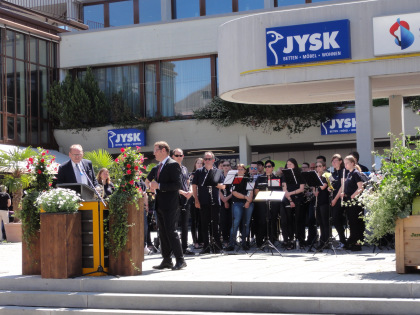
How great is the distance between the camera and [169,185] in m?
10.6

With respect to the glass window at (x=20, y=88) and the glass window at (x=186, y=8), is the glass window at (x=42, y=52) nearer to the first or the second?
the glass window at (x=20, y=88)

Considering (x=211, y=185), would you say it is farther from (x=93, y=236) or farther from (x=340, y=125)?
(x=340, y=125)

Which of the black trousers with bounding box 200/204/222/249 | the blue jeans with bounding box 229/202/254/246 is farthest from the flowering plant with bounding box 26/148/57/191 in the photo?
the blue jeans with bounding box 229/202/254/246

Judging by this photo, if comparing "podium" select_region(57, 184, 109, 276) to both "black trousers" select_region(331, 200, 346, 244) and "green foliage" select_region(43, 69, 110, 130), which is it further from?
"green foliage" select_region(43, 69, 110, 130)

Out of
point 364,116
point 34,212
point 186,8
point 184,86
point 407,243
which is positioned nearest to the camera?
point 407,243

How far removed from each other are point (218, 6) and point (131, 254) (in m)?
25.3

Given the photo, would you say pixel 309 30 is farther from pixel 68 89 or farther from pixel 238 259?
pixel 68 89

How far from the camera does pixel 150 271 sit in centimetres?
1061

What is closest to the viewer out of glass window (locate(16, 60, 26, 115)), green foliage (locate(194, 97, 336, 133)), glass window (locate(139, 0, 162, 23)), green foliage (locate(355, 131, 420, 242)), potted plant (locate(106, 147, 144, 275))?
green foliage (locate(355, 131, 420, 242))

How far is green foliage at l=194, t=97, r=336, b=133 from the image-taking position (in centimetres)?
2903

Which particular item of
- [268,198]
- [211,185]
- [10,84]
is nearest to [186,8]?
[10,84]

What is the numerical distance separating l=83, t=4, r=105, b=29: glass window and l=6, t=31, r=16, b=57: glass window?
690 centimetres

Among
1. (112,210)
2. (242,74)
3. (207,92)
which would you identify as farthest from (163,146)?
(207,92)

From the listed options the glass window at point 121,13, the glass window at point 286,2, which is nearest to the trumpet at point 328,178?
the glass window at point 286,2
